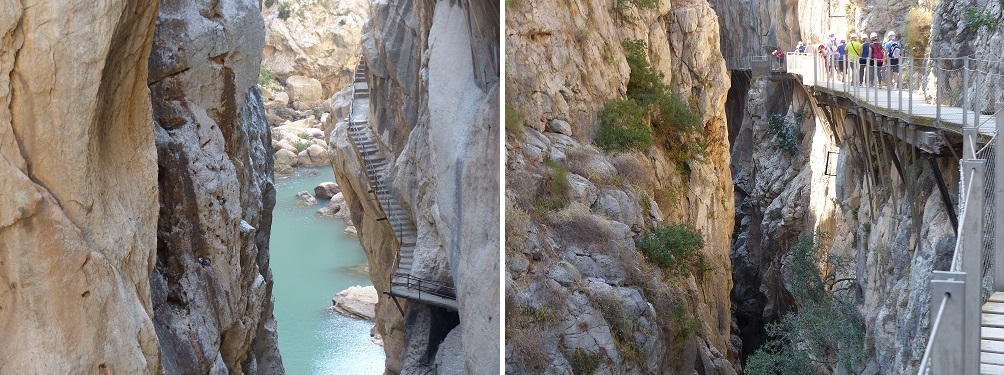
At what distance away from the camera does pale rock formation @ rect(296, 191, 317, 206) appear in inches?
1833

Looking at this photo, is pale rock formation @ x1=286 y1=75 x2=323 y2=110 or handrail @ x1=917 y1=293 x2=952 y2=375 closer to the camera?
handrail @ x1=917 y1=293 x2=952 y2=375

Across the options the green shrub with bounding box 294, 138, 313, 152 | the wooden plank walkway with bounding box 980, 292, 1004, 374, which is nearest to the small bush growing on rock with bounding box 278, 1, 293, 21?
the green shrub with bounding box 294, 138, 313, 152

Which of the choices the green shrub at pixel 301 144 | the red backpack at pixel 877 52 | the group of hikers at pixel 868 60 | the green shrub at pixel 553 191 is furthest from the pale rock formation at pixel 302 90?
the green shrub at pixel 553 191

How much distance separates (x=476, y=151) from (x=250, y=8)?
5195 mm

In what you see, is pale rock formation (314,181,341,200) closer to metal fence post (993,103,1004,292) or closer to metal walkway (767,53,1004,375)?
metal walkway (767,53,1004,375)

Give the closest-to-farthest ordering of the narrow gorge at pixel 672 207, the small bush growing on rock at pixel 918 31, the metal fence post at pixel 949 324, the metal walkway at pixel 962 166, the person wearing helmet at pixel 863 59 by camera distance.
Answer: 1. the metal fence post at pixel 949 324
2. the metal walkway at pixel 962 166
3. the narrow gorge at pixel 672 207
4. the small bush growing on rock at pixel 918 31
5. the person wearing helmet at pixel 863 59

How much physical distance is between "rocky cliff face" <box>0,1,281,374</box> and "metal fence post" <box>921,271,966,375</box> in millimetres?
5750

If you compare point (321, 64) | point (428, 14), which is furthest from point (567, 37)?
point (321, 64)

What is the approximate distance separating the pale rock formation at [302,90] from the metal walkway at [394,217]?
4222 centimetres

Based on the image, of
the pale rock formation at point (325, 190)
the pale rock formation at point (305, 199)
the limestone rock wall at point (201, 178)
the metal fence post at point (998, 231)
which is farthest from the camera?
the pale rock formation at point (305, 199)

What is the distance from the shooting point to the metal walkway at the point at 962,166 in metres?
4.49

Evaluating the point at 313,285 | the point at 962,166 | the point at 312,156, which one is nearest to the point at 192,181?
the point at 962,166

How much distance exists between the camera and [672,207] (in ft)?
51.7

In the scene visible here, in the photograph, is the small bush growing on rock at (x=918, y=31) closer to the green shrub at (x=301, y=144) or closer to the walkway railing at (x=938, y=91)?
the walkway railing at (x=938, y=91)
